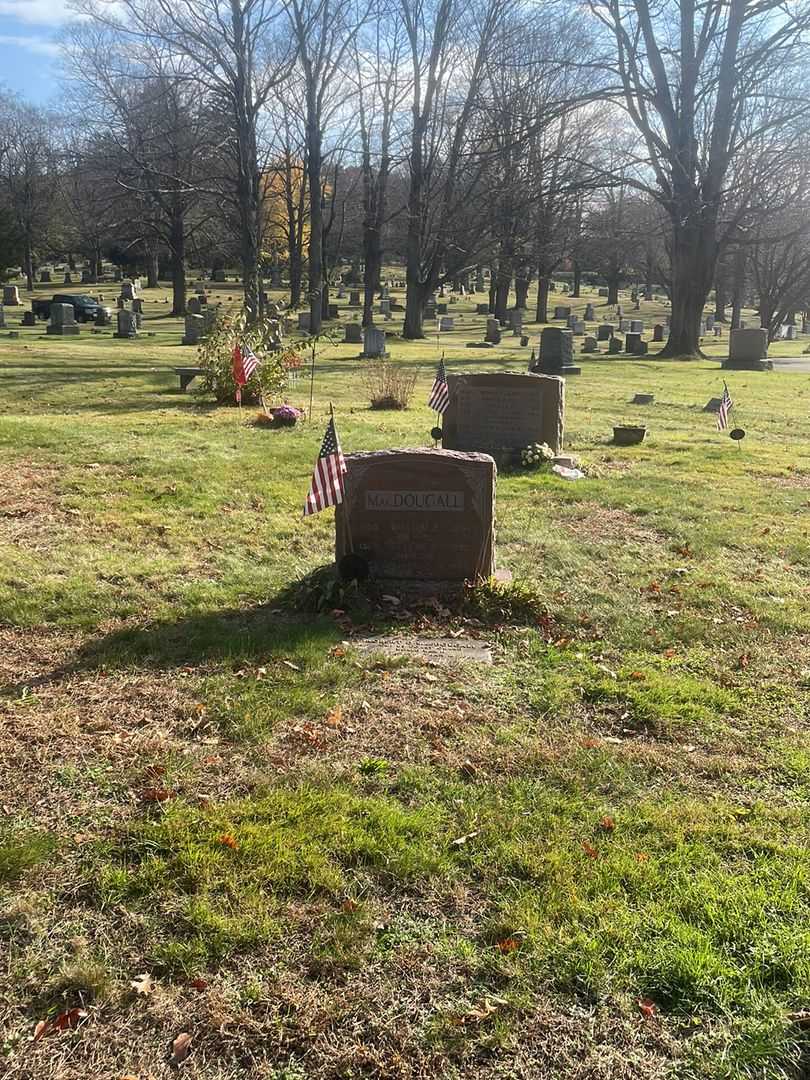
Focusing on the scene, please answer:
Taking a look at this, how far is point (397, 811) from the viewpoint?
11.7 ft

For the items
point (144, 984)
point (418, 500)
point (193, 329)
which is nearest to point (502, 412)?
point (418, 500)

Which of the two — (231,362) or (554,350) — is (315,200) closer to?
(554,350)

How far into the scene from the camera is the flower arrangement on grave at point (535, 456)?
10.9 m

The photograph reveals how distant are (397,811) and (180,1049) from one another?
1.35 m

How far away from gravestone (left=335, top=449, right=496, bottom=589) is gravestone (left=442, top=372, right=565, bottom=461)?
5.21 metres

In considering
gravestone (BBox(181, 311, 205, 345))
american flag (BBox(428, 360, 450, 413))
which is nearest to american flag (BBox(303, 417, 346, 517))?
american flag (BBox(428, 360, 450, 413))

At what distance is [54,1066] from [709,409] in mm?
17543

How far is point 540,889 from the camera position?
10.2ft

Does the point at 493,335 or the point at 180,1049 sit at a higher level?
the point at 493,335

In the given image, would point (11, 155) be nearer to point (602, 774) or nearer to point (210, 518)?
point (210, 518)

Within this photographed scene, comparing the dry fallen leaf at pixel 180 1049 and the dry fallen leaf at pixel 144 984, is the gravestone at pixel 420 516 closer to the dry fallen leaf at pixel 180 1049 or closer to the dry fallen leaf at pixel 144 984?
the dry fallen leaf at pixel 144 984

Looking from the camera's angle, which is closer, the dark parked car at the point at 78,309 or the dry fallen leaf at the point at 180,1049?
the dry fallen leaf at the point at 180,1049

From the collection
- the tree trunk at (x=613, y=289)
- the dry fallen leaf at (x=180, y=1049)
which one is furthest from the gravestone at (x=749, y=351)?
the tree trunk at (x=613, y=289)

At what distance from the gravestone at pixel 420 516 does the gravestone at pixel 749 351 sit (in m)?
25.5
